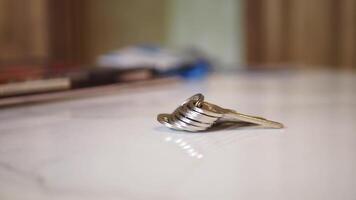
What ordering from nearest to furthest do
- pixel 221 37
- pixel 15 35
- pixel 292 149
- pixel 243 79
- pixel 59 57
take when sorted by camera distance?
pixel 292 149
pixel 243 79
pixel 15 35
pixel 59 57
pixel 221 37

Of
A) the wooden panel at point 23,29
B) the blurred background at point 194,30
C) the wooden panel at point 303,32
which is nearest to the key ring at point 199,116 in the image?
the blurred background at point 194,30

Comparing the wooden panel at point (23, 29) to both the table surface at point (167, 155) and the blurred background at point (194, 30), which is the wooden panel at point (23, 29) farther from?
Answer: the table surface at point (167, 155)

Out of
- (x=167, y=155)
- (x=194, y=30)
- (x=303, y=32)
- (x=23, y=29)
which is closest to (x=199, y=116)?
(x=167, y=155)

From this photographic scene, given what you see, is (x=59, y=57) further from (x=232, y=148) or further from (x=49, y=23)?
(x=232, y=148)

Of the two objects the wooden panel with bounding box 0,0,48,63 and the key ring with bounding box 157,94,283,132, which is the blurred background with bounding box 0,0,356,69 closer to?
the wooden panel with bounding box 0,0,48,63

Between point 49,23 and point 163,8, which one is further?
point 163,8

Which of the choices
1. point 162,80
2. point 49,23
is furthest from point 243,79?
point 49,23

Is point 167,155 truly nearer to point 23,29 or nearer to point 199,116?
point 199,116
